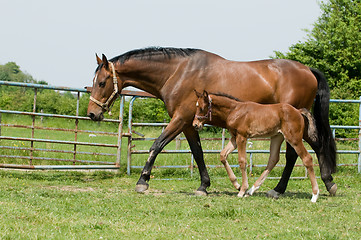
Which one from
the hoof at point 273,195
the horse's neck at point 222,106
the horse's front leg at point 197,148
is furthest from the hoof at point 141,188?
the hoof at point 273,195

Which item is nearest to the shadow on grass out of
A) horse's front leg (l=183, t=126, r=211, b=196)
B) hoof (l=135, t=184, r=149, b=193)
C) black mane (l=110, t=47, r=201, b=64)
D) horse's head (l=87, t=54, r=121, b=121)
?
horse's head (l=87, t=54, r=121, b=121)

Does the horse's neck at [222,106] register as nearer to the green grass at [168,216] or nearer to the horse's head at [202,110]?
the horse's head at [202,110]

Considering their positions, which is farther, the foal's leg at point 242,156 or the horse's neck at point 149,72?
the horse's neck at point 149,72

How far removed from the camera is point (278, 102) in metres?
7.39

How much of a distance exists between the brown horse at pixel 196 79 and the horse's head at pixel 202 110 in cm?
37

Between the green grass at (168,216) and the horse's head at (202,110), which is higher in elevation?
the horse's head at (202,110)

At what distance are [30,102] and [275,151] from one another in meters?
19.8

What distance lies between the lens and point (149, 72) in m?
7.35

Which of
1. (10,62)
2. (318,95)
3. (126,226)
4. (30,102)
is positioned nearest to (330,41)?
(30,102)

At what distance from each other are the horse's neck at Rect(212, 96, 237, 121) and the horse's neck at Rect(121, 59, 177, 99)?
95 cm

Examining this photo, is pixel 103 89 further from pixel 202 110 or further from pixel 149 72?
pixel 202 110

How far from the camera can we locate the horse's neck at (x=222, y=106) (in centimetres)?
682

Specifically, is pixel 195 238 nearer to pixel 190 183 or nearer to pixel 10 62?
pixel 190 183

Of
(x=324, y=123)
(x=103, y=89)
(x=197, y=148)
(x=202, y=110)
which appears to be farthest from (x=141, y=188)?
(x=324, y=123)
